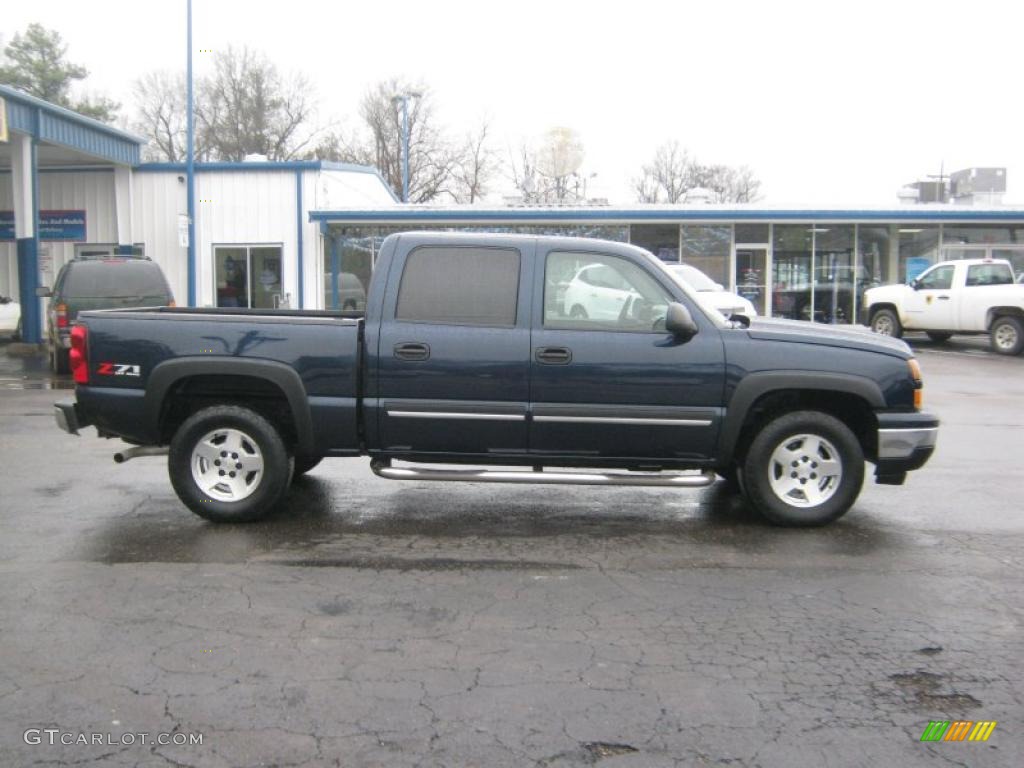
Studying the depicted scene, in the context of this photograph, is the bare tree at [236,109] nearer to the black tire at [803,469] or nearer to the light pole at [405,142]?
the light pole at [405,142]

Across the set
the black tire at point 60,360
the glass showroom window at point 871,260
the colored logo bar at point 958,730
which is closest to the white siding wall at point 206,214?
the black tire at point 60,360

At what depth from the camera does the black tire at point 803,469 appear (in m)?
6.13

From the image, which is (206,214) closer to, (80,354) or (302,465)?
(302,465)

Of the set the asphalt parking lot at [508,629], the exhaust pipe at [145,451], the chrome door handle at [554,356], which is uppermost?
the chrome door handle at [554,356]

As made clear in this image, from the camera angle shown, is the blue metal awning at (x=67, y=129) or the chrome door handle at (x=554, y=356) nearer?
the chrome door handle at (x=554, y=356)

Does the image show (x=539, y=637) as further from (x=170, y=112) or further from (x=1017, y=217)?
(x=170, y=112)

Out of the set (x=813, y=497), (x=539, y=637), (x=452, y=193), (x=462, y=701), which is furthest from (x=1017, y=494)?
(x=452, y=193)

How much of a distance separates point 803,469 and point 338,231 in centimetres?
2036

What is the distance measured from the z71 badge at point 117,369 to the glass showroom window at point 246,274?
18586 mm

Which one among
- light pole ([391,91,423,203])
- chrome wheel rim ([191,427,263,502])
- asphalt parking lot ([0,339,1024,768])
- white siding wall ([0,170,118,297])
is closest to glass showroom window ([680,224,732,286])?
white siding wall ([0,170,118,297])

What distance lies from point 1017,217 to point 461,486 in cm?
2251

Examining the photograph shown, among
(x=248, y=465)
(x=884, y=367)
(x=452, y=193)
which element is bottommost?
(x=248, y=465)

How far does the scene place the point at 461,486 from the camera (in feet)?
25.1

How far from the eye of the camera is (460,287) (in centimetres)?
622
